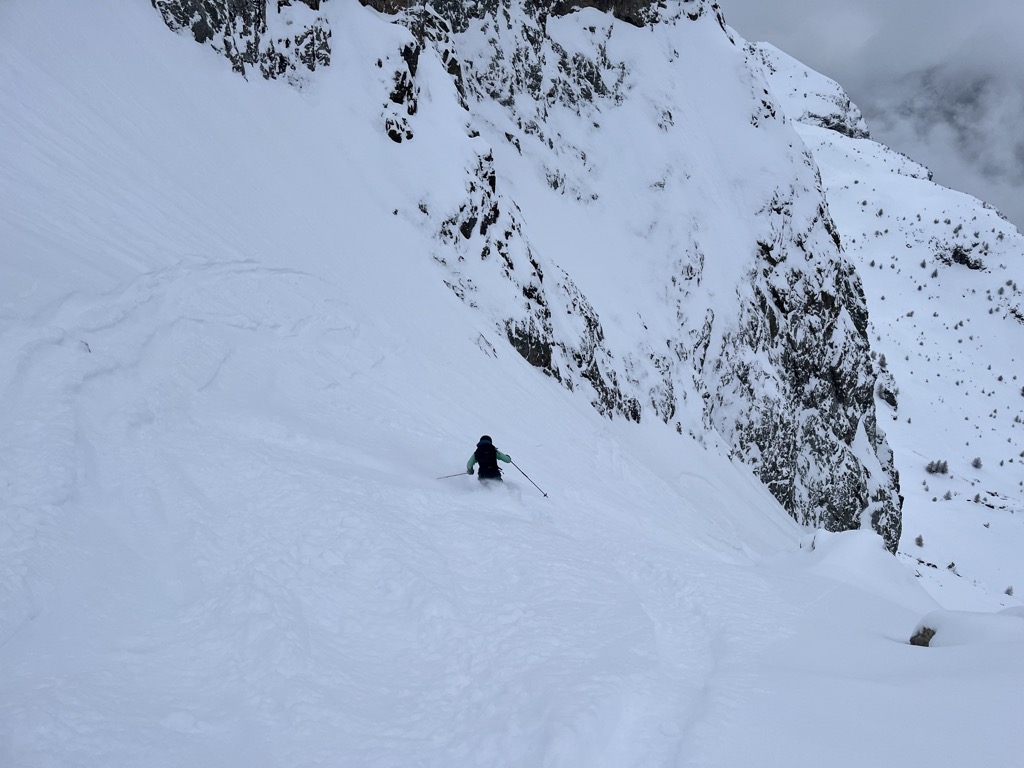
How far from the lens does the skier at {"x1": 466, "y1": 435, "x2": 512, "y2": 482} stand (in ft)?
27.0

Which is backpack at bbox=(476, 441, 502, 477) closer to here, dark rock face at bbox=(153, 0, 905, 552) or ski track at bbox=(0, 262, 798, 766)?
ski track at bbox=(0, 262, 798, 766)

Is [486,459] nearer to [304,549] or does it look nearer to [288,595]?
[304,549]

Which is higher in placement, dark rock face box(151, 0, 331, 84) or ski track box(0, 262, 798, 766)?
dark rock face box(151, 0, 331, 84)

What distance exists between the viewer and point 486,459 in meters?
8.27

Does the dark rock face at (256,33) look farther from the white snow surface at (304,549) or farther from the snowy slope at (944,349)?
the snowy slope at (944,349)

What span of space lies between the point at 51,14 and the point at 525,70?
51.9ft

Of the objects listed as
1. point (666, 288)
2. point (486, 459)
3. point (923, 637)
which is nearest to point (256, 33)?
point (486, 459)

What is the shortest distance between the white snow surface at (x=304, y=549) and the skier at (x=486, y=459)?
0.20m

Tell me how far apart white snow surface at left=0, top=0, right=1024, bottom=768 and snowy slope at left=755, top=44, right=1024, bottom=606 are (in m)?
19.6

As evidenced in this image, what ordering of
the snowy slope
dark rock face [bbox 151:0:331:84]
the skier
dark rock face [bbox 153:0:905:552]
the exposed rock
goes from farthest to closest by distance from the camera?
the snowy slope < dark rock face [bbox 153:0:905:552] < dark rock face [bbox 151:0:331:84] < the skier < the exposed rock

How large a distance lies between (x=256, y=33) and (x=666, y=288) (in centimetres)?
1523

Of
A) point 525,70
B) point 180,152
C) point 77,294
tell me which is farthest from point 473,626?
point 525,70

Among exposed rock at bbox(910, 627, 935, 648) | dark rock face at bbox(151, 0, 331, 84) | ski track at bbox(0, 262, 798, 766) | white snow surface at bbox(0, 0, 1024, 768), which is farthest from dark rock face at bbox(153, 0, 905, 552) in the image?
exposed rock at bbox(910, 627, 935, 648)

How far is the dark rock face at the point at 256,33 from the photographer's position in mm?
14711
